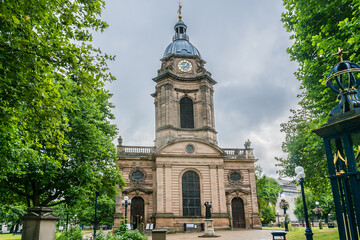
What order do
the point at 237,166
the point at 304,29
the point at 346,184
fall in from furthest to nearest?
the point at 237,166 → the point at 304,29 → the point at 346,184

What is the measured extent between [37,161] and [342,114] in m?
13.3

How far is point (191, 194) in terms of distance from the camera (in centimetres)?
3381

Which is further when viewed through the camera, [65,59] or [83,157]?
[83,157]

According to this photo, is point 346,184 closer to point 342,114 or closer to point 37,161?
point 342,114

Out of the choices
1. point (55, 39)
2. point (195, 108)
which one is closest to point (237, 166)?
point (195, 108)

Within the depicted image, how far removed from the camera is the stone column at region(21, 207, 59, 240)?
29.3ft

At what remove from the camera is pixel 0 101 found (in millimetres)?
7797

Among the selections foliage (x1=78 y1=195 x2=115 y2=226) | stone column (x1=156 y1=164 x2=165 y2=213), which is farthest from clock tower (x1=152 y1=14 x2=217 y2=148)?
foliage (x1=78 y1=195 x2=115 y2=226)

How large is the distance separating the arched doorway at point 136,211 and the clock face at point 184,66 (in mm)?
18621

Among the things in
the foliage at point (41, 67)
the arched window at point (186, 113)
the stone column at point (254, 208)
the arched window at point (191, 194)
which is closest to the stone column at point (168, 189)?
the arched window at point (191, 194)

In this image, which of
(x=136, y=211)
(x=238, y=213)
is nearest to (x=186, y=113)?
(x=136, y=211)

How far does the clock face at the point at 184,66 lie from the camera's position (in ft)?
133

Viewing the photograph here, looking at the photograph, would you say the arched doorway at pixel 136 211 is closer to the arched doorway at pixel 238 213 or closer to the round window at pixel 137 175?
the round window at pixel 137 175

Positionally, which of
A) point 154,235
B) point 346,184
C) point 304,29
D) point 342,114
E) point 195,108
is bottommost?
point 154,235
